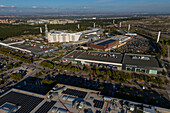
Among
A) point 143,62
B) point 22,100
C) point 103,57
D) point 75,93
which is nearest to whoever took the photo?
point 22,100

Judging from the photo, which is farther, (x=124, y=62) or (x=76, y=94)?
(x=124, y=62)

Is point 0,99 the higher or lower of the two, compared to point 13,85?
higher

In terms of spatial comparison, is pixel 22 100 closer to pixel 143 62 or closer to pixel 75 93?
pixel 75 93

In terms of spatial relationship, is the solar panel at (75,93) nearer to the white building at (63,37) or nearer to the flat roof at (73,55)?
the flat roof at (73,55)

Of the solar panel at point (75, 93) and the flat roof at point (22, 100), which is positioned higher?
the solar panel at point (75, 93)

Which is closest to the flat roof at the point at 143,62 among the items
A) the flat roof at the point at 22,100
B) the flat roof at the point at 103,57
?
the flat roof at the point at 103,57

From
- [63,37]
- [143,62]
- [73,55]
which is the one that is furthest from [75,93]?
[63,37]

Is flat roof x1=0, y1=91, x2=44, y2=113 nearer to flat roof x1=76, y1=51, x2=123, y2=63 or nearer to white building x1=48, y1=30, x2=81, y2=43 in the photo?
flat roof x1=76, y1=51, x2=123, y2=63

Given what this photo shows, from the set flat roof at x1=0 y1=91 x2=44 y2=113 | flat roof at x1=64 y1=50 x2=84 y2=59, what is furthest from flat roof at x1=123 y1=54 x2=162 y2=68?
flat roof at x1=0 y1=91 x2=44 y2=113

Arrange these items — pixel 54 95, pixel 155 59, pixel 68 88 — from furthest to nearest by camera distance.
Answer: pixel 155 59, pixel 68 88, pixel 54 95

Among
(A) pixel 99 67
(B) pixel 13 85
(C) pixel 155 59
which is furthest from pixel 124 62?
(B) pixel 13 85

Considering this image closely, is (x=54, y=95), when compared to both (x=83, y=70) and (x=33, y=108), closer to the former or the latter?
(x=33, y=108)
